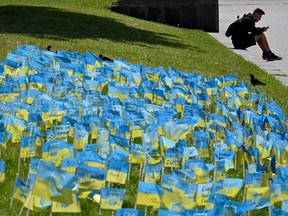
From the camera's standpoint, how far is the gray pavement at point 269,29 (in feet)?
51.2

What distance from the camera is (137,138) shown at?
297 inches

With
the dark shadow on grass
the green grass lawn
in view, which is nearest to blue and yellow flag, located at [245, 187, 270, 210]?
the green grass lawn

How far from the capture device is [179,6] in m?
21.9

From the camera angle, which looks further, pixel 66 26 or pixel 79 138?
pixel 66 26

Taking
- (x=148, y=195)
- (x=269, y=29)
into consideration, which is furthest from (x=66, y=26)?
(x=148, y=195)

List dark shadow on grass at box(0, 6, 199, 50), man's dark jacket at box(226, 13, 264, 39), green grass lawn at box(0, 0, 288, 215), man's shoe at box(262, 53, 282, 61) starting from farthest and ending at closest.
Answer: man's dark jacket at box(226, 13, 264, 39) → man's shoe at box(262, 53, 282, 61) → dark shadow on grass at box(0, 6, 199, 50) → green grass lawn at box(0, 0, 288, 215)

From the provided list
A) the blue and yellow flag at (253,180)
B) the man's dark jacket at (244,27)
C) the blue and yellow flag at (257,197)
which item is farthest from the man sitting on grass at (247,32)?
the blue and yellow flag at (257,197)

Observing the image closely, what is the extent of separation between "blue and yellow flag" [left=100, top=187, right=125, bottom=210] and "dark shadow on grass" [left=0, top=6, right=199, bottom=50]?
9.37m

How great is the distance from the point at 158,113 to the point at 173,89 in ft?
5.02

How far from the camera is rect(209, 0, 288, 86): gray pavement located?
51.2 ft

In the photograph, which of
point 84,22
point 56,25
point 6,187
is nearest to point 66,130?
point 6,187

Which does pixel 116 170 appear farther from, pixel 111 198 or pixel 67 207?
pixel 67 207

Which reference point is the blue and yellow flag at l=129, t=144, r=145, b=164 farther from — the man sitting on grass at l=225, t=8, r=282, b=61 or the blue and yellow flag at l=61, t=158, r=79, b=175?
the man sitting on grass at l=225, t=8, r=282, b=61

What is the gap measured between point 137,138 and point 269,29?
16800 mm
